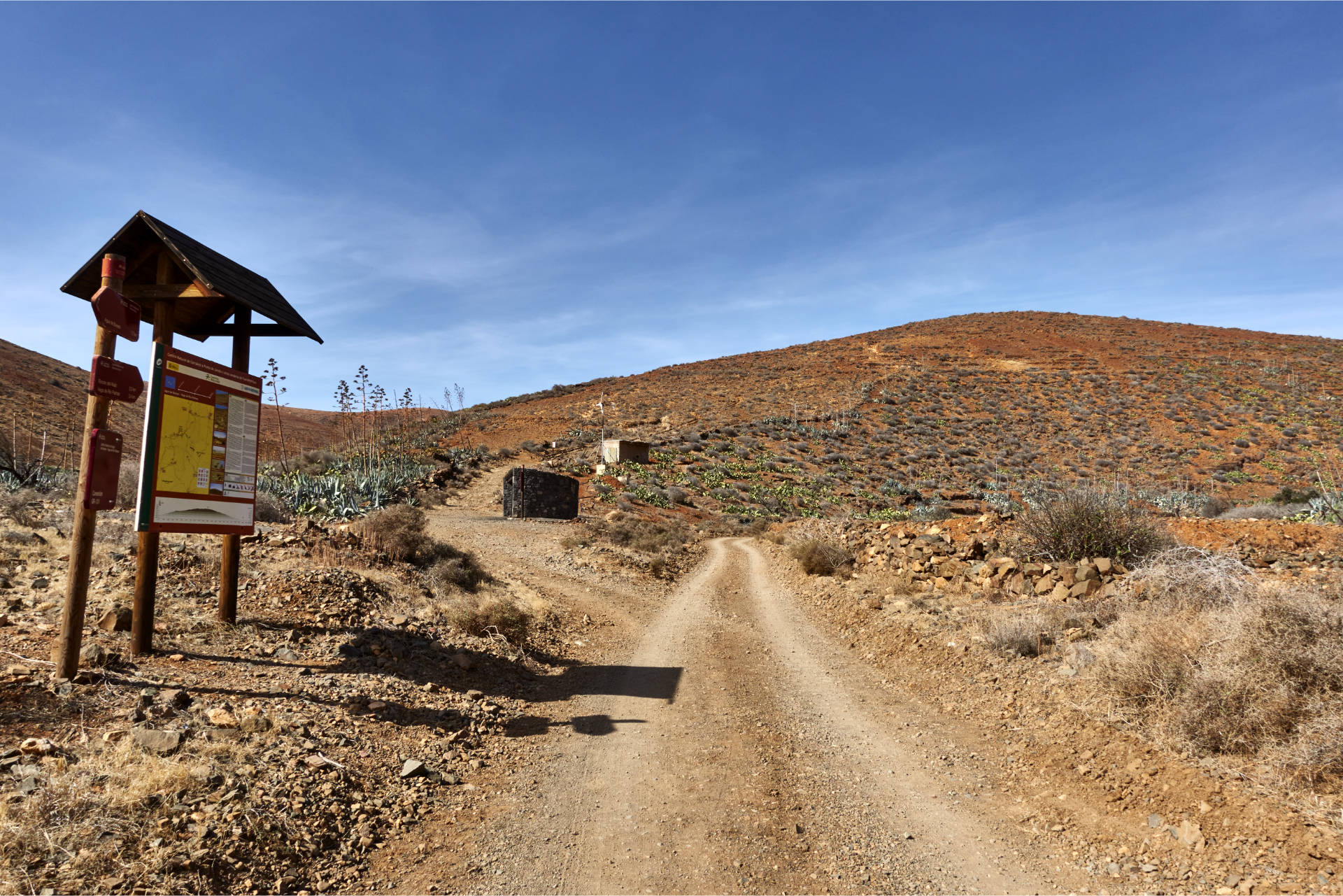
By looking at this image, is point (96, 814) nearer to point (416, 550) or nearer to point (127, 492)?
point (416, 550)

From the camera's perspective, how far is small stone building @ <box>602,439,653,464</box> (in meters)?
33.3

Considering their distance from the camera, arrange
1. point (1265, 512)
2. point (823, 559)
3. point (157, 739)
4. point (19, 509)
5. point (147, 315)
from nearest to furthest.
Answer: point (157, 739)
point (147, 315)
point (19, 509)
point (823, 559)
point (1265, 512)

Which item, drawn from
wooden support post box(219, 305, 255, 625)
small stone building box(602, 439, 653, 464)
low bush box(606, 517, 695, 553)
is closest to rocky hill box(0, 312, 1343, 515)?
small stone building box(602, 439, 653, 464)

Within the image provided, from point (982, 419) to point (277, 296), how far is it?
46.1m

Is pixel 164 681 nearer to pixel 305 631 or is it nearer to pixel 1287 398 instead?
pixel 305 631

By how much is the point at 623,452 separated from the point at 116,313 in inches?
1116

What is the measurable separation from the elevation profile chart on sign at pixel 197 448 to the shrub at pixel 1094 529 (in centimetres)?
1132

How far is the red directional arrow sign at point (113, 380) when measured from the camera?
5.10 metres

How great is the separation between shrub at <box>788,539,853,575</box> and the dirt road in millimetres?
6754

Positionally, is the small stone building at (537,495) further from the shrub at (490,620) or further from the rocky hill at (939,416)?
the shrub at (490,620)

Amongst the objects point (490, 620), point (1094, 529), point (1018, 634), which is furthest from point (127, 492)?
point (1094, 529)

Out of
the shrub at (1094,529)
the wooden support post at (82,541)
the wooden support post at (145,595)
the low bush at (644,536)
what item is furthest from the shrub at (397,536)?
the shrub at (1094,529)

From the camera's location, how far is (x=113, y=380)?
17.0ft

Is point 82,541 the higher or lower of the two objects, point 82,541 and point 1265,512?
the lower
